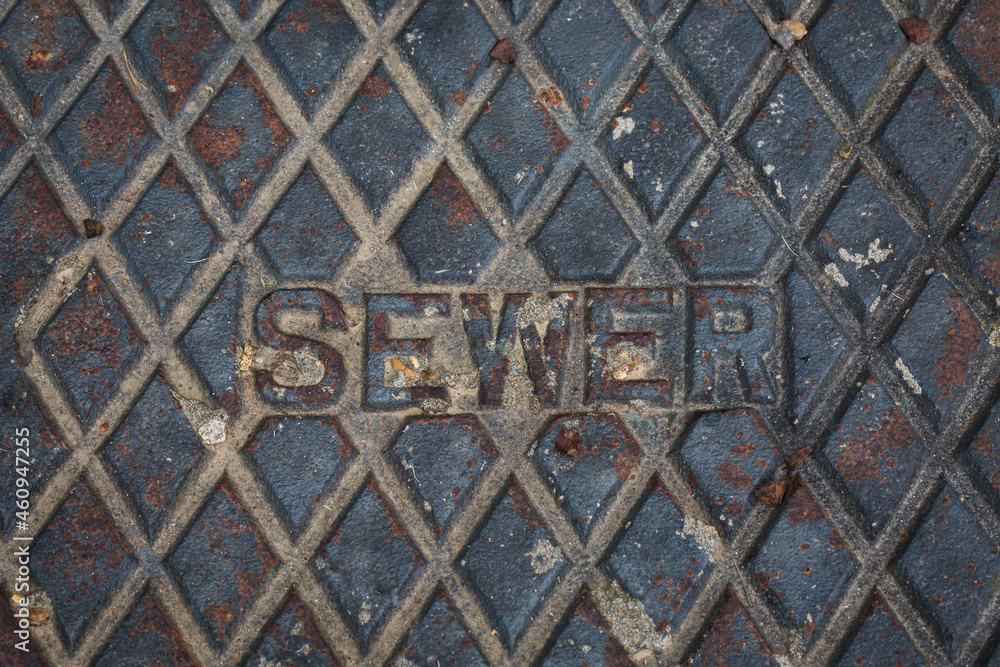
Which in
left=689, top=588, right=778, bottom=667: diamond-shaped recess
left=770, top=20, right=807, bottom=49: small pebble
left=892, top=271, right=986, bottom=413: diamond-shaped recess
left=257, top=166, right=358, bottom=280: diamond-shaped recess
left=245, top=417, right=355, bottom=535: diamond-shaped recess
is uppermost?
left=257, top=166, right=358, bottom=280: diamond-shaped recess

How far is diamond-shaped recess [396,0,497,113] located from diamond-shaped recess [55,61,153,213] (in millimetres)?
751

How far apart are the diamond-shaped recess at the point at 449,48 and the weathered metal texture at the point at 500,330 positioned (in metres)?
0.01

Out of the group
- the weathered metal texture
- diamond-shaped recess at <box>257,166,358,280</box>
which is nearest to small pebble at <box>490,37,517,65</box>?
the weathered metal texture

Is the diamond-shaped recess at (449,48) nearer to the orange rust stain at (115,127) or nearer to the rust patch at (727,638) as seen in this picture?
the orange rust stain at (115,127)

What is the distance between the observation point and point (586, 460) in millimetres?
1778

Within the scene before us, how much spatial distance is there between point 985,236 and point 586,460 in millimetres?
1240

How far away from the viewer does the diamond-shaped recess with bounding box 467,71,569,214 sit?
5.85 ft

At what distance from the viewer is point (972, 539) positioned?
1.79 metres

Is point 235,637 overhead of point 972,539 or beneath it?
overhead

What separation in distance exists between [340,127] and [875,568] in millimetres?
1853

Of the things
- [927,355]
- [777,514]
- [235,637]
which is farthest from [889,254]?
[235,637]

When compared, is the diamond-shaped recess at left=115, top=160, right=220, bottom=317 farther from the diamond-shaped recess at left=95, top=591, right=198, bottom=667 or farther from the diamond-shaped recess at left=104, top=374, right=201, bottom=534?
the diamond-shaped recess at left=95, top=591, right=198, bottom=667

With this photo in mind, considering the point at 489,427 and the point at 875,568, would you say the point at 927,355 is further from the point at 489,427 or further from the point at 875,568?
the point at 489,427

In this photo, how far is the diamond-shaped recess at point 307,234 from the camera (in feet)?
5.81
